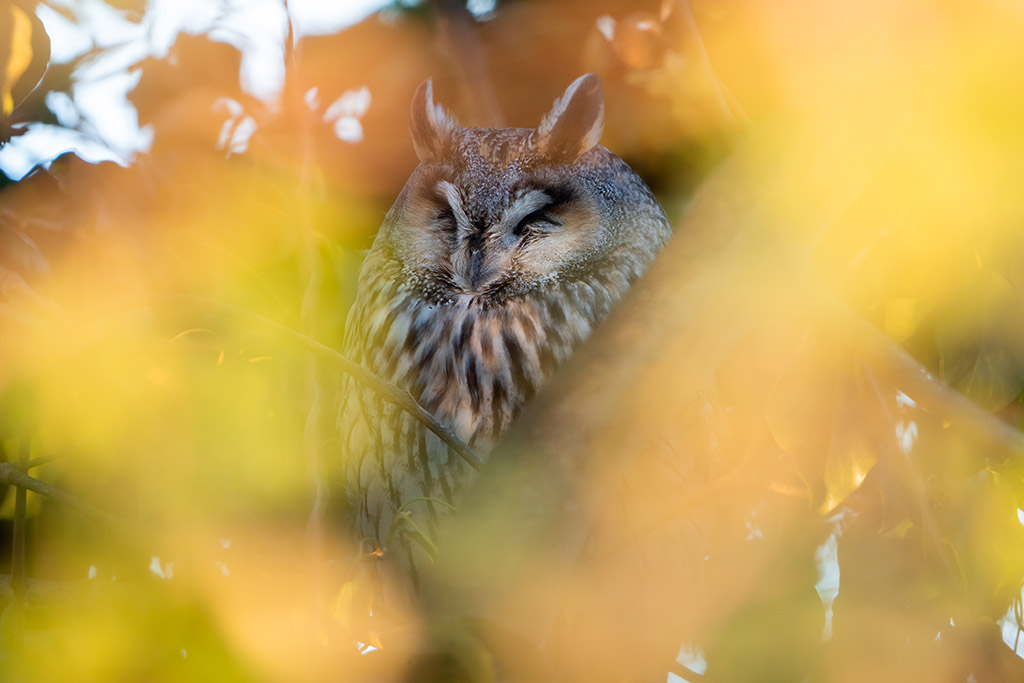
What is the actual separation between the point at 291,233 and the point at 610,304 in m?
0.61

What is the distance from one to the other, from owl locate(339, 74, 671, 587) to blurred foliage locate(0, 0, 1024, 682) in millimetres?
151

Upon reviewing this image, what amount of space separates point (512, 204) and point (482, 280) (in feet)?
0.50

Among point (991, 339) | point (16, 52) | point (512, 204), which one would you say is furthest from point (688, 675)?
point (16, 52)

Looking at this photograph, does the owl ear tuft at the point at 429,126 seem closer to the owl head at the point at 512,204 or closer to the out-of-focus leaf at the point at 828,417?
the owl head at the point at 512,204

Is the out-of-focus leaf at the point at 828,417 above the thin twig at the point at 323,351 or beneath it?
beneath

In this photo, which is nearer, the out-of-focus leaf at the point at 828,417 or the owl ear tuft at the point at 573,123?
the out-of-focus leaf at the point at 828,417

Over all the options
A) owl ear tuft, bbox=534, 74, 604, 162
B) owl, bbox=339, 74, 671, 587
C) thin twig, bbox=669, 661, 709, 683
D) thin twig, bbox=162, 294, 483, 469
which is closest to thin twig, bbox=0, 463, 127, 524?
thin twig, bbox=162, 294, 483, 469

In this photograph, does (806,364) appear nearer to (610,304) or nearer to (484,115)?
(610,304)

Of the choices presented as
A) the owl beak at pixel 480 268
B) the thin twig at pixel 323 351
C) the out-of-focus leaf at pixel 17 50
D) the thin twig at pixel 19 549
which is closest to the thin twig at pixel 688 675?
the thin twig at pixel 323 351

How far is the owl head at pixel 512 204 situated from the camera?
4.99ft

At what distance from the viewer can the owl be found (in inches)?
60.2

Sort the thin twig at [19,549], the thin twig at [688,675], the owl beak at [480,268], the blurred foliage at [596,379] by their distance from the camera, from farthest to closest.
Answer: the owl beak at [480,268], the thin twig at [688,675], the thin twig at [19,549], the blurred foliage at [596,379]

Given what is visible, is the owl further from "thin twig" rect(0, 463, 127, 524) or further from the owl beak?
"thin twig" rect(0, 463, 127, 524)

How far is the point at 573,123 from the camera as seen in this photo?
5.11ft
